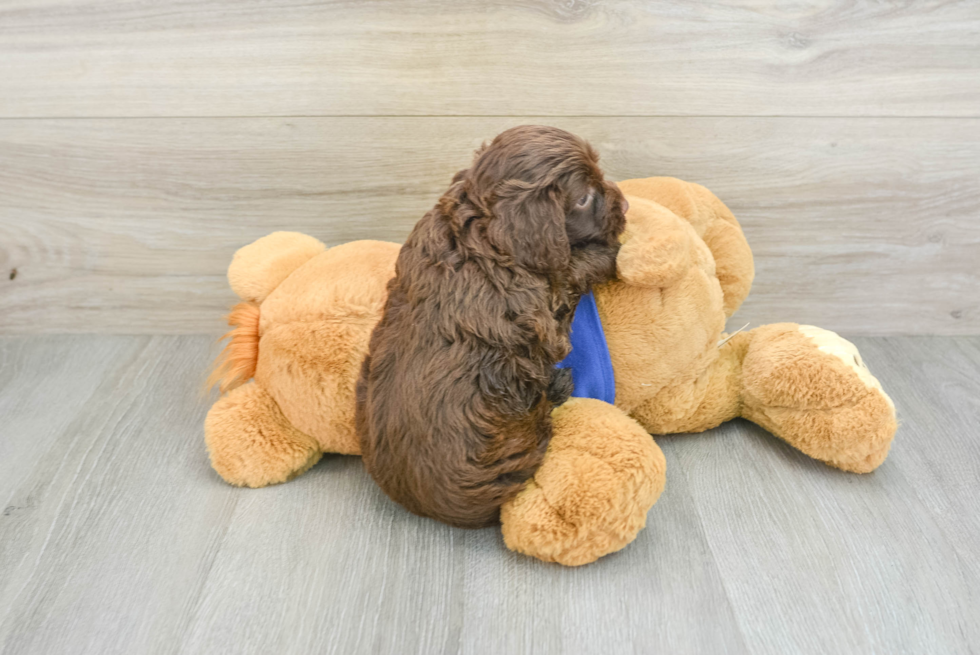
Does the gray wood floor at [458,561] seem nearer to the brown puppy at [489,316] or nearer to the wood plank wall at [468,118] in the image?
the brown puppy at [489,316]

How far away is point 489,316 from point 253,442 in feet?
1.14

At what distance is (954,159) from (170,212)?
1.14m

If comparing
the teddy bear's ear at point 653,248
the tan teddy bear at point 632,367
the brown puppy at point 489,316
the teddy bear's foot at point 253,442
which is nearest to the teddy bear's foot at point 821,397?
the tan teddy bear at point 632,367

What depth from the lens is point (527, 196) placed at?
0.66 m

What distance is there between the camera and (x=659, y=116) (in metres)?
1.00

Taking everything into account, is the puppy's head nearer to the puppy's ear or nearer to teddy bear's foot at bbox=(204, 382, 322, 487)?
the puppy's ear

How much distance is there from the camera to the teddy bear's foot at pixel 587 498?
2.24ft

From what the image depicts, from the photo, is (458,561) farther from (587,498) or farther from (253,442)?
(253,442)

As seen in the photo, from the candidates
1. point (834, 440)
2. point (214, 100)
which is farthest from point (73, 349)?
Result: point (834, 440)

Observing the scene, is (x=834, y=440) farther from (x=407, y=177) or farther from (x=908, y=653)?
(x=407, y=177)

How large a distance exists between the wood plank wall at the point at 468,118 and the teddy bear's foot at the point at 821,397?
0.28 metres

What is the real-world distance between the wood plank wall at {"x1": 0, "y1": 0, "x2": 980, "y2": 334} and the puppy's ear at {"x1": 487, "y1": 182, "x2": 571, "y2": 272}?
0.38m

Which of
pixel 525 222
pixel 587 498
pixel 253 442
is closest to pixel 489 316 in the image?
pixel 525 222

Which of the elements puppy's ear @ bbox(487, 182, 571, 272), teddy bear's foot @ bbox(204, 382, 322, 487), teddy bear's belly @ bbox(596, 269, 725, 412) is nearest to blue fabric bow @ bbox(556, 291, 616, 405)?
teddy bear's belly @ bbox(596, 269, 725, 412)
